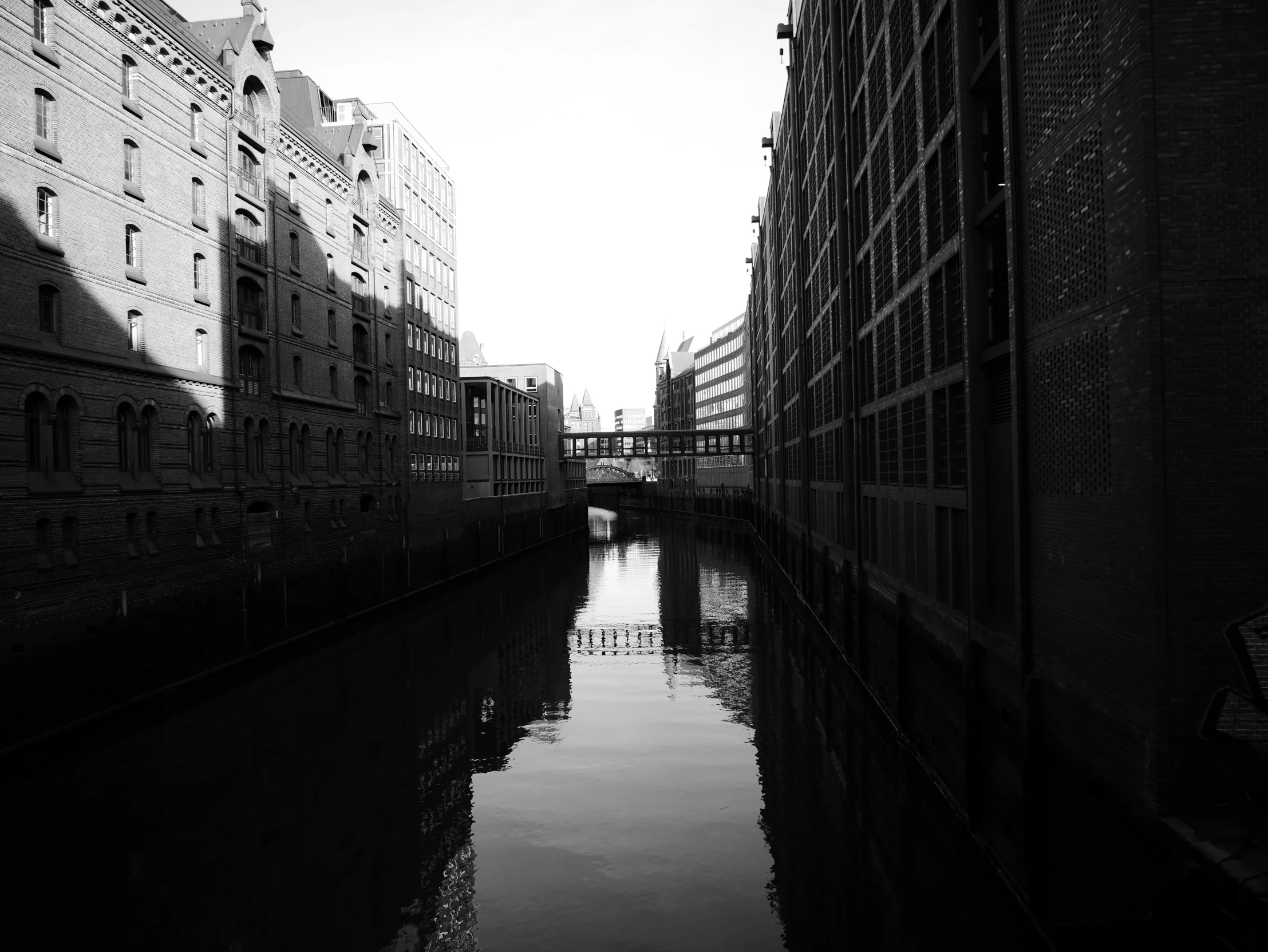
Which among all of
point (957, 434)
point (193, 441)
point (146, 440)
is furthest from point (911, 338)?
point (193, 441)

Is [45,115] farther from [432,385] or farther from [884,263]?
[432,385]

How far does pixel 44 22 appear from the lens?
18.8 metres

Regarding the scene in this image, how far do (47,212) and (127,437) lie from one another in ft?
17.9

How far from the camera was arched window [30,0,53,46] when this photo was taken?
18.6 meters

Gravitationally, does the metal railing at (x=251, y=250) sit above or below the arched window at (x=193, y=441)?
above

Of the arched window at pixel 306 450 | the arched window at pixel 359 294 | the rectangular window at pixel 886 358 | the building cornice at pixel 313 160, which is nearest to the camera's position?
the rectangular window at pixel 886 358

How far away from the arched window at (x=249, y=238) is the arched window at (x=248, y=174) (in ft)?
2.61

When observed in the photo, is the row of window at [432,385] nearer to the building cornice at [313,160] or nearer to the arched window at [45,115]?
the building cornice at [313,160]

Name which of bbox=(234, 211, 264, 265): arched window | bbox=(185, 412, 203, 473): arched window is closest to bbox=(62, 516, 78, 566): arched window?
bbox=(185, 412, 203, 473): arched window

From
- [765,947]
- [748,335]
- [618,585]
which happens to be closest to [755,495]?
[748,335]

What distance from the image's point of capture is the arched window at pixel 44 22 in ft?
61.0

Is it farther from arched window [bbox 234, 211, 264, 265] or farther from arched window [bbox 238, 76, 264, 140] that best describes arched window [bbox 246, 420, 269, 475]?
arched window [bbox 238, 76, 264, 140]

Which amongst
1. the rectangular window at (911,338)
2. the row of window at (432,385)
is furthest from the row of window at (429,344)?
the rectangular window at (911,338)

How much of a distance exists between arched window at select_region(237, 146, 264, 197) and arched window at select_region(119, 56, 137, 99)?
535cm
